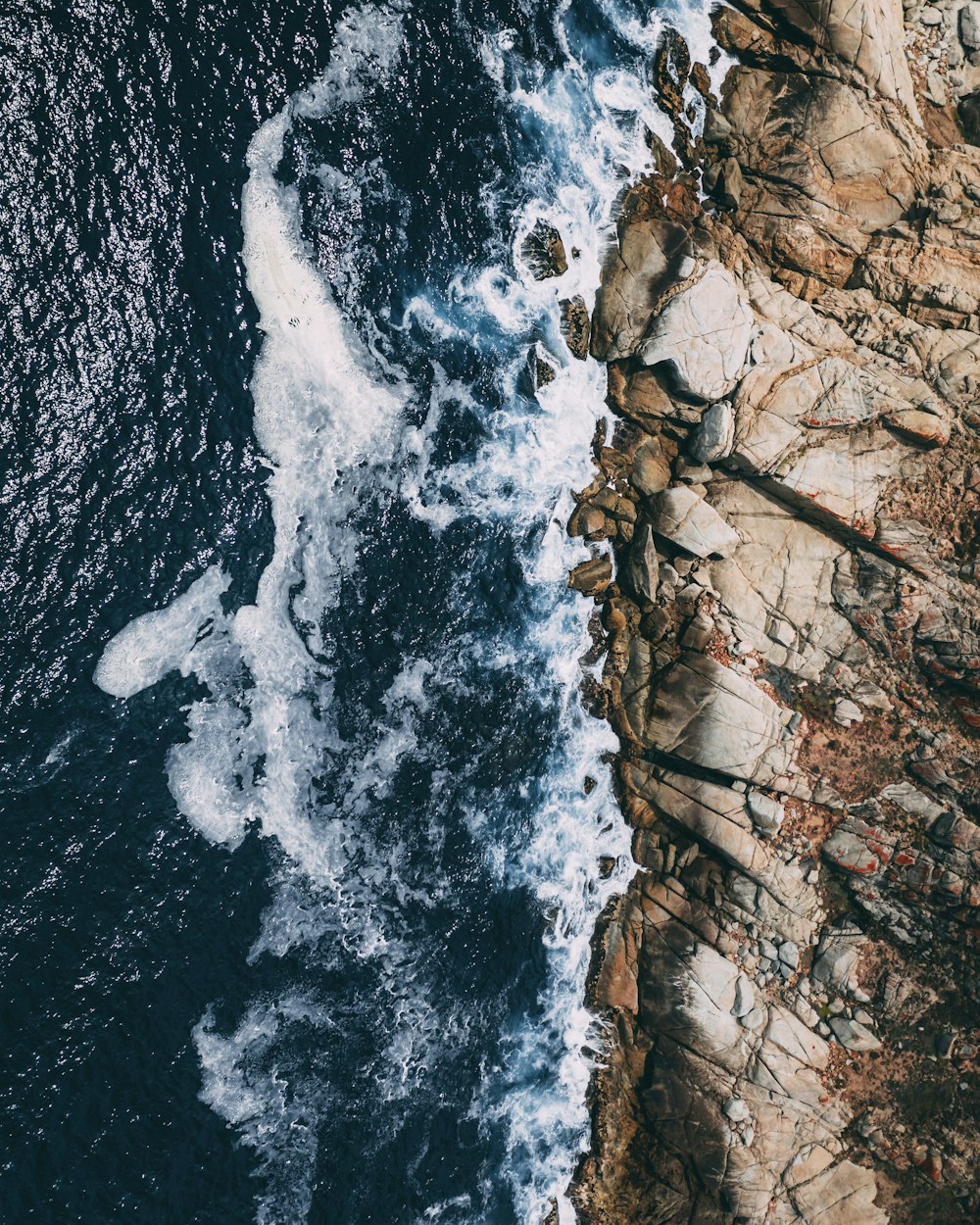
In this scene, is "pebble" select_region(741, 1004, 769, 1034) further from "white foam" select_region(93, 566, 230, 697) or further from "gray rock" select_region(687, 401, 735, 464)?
"white foam" select_region(93, 566, 230, 697)

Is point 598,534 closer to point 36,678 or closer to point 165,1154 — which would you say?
point 36,678

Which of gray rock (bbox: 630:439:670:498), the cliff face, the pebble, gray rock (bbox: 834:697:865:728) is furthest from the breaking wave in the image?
gray rock (bbox: 834:697:865:728)

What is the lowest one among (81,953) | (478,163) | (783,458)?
(81,953)

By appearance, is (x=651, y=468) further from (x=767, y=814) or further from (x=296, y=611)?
(x=296, y=611)

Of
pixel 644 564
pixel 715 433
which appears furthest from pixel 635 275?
pixel 644 564

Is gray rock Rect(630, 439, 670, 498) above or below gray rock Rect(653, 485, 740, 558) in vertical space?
above

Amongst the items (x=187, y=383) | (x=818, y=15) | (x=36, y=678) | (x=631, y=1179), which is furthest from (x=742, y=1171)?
(x=818, y=15)

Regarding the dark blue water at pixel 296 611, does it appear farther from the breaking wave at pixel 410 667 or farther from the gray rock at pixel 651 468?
the gray rock at pixel 651 468
